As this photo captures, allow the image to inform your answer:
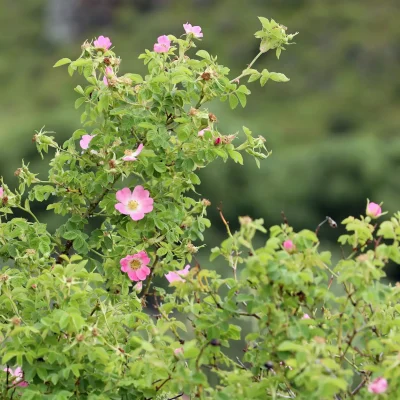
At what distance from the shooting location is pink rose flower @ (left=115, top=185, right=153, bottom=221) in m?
3.30

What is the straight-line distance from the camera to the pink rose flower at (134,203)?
3.30m

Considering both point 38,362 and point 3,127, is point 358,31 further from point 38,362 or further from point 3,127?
point 38,362

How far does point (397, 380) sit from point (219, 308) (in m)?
0.58

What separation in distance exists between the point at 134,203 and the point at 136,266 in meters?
0.23

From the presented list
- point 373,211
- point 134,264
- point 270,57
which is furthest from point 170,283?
point 270,57

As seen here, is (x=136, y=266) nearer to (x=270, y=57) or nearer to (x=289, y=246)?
(x=289, y=246)

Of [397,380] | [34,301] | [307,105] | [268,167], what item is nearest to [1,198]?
[34,301]

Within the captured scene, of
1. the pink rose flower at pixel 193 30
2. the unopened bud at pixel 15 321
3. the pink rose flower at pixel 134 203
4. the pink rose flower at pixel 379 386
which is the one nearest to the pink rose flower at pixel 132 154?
the pink rose flower at pixel 134 203

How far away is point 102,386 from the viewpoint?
9.96ft

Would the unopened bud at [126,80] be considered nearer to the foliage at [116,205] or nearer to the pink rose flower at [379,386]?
the foliage at [116,205]

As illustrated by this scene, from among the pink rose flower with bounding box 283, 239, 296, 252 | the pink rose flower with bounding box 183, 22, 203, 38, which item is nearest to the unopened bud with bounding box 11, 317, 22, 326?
the pink rose flower with bounding box 283, 239, 296, 252

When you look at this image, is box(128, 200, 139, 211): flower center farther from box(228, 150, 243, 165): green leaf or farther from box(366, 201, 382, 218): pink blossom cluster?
box(366, 201, 382, 218): pink blossom cluster

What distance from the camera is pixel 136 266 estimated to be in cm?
336

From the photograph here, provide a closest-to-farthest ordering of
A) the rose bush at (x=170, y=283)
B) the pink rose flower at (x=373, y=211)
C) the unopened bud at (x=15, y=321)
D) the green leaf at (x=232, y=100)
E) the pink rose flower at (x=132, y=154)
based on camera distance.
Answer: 1. the rose bush at (x=170, y=283)
2. the unopened bud at (x=15, y=321)
3. the pink rose flower at (x=373, y=211)
4. the pink rose flower at (x=132, y=154)
5. the green leaf at (x=232, y=100)
